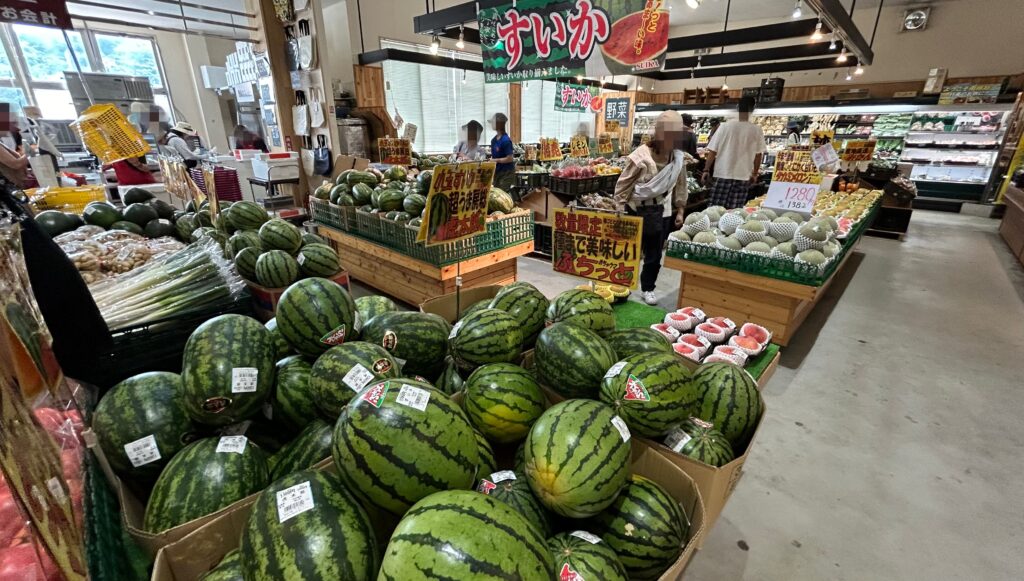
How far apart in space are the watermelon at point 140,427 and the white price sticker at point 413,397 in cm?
65

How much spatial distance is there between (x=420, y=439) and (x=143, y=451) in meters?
0.73

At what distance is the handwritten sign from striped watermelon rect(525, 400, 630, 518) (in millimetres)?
6163

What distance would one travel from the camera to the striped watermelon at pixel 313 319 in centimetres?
129

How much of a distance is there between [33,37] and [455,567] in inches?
562

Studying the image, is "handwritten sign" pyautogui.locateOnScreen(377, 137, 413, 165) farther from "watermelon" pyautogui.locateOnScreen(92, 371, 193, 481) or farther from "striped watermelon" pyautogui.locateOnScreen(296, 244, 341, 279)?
"watermelon" pyautogui.locateOnScreen(92, 371, 193, 481)

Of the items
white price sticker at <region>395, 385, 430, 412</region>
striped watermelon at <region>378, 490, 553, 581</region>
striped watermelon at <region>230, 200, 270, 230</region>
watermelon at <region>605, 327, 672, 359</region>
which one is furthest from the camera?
striped watermelon at <region>230, 200, 270, 230</region>

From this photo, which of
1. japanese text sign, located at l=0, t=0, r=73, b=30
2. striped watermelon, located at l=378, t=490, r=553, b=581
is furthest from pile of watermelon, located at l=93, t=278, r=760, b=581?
japanese text sign, located at l=0, t=0, r=73, b=30

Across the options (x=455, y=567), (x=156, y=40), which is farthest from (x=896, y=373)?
(x=156, y=40)

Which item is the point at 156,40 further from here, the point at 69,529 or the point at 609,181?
the point at 69,529

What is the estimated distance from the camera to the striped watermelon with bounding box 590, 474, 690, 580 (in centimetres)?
94

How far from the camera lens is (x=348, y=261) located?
4867 mm

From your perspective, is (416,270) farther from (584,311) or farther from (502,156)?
(502,156)

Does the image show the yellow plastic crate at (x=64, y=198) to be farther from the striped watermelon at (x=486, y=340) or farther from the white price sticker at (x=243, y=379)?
the striped watermelon at (x=486, y=340)

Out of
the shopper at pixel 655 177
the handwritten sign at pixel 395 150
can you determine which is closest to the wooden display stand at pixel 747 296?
the shopper at pixel 655 177
